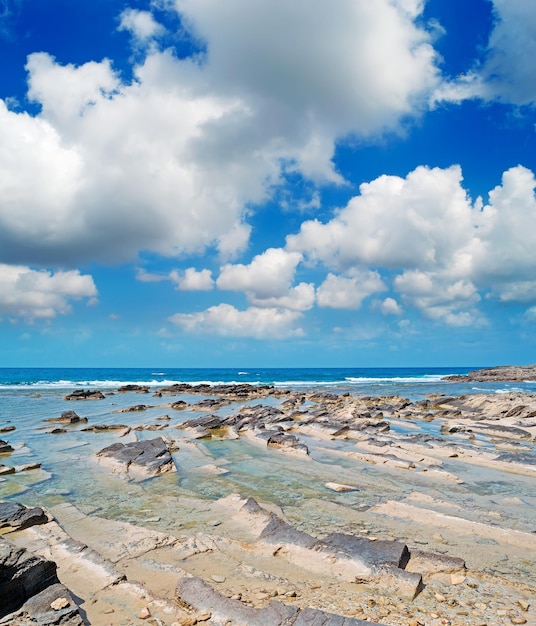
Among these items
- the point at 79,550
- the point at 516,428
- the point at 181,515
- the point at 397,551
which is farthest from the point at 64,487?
the point at 516,428

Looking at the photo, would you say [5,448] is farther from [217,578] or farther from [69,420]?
[217,578]

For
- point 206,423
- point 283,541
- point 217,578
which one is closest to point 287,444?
point 206,423

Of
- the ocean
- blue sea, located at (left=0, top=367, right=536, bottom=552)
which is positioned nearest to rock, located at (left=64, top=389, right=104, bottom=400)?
the ocean

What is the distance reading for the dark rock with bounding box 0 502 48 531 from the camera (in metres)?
9.55

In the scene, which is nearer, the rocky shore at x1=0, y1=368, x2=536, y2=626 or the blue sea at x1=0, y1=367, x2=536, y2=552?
the rocky shore at x1=0, y1=368, x2=536, y2=626

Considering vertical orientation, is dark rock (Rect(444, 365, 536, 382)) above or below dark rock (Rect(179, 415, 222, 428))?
below

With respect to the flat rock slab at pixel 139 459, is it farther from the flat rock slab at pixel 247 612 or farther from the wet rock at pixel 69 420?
the wet rock at pixel 69 420

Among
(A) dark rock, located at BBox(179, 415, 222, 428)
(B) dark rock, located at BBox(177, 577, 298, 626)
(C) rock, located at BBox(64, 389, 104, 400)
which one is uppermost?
(B) dark rock, located at BBox(177, 577, 298, 626)

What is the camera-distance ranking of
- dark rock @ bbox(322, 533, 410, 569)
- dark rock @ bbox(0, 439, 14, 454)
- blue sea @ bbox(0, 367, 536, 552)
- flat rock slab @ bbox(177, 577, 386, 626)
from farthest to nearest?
dark rock @ bbox(0, 439, 14, 454) < blue sea @ bbox(0, 367, 536, 552) < dark rock @ bbox(322, 533, 410, 569) < flat rock slab @ bbox(177, 577, 386, 626)

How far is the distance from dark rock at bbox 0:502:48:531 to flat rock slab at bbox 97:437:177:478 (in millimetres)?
5181

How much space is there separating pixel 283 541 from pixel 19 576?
15.6ft

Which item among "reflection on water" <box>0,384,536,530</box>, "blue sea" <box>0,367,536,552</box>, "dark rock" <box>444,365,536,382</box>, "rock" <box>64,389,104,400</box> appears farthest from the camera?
"dark rock" <box>444,365,536,382</box>

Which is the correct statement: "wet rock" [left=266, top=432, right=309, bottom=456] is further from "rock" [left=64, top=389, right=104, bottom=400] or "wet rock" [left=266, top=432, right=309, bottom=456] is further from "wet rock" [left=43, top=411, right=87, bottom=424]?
"rock" [left=64, top=389, right=104, bottom=400]

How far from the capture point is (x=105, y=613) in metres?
6.32
